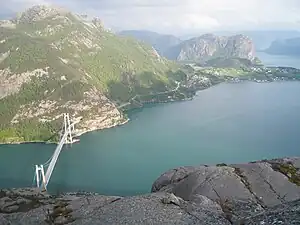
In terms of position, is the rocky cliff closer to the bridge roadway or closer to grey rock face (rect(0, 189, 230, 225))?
grey rock face (rect(0, 189, 230, 225))

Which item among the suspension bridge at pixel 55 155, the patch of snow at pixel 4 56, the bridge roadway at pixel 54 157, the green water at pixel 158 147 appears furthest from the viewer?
the patch of snow at pixel 4 56

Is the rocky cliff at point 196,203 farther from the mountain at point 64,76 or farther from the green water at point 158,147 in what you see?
the mountain at point 64,76

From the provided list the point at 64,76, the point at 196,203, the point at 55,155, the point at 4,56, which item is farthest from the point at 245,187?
the point at 4,56

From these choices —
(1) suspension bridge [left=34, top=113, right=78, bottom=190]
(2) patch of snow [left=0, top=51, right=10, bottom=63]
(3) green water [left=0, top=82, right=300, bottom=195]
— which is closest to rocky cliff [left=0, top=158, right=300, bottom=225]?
(3) green water [left=0, top=82, right=300, bottom=195]

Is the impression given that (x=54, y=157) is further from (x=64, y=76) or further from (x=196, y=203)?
(x=196, y=203)

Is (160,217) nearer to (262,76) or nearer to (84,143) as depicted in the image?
(84,143)

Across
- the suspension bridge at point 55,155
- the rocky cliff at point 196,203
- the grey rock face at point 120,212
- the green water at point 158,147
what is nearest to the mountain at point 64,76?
the suspension bridge at point 55,155

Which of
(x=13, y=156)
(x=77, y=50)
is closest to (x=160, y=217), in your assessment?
(x=13, y=156)
